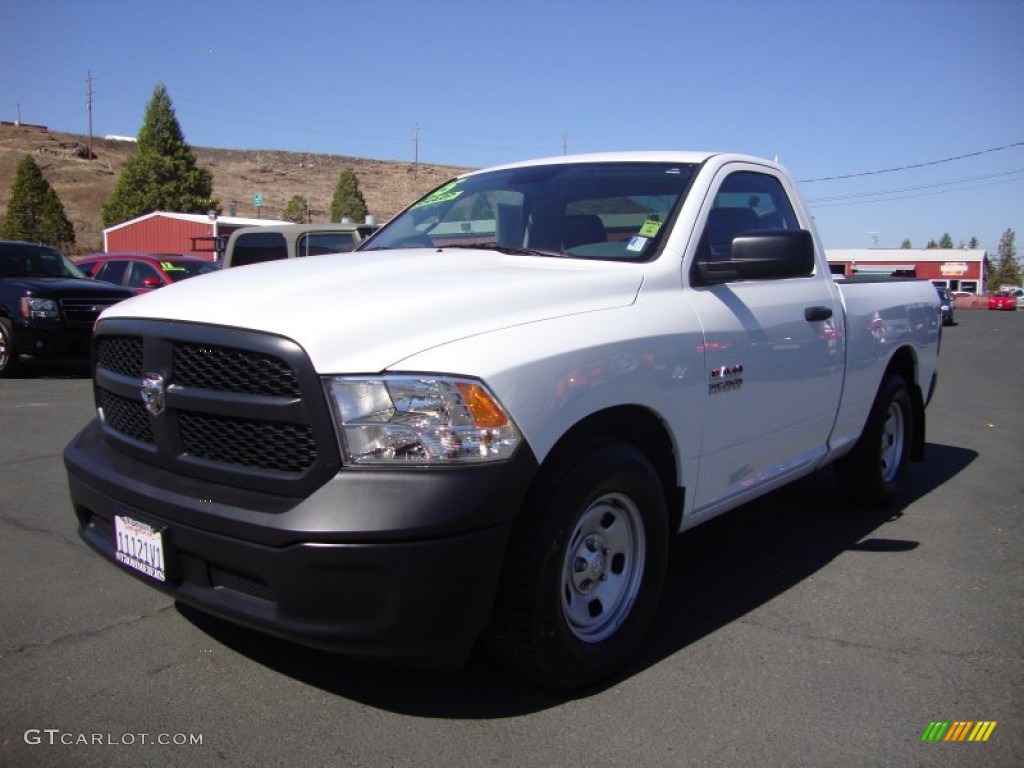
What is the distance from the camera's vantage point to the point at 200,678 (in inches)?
120

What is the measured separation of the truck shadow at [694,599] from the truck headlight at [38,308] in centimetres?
903

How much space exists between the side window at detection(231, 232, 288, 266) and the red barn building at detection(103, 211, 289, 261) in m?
27.0

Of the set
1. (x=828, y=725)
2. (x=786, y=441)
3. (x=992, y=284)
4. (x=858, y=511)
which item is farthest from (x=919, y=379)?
(x=992, y=284)

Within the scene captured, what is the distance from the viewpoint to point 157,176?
5184 centimetres

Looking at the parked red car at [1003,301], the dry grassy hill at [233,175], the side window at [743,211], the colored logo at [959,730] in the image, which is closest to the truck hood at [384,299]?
the side window at [743,211]

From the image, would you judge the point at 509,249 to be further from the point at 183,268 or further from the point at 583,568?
the point at 183,268

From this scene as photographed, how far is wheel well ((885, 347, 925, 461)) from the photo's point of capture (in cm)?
541

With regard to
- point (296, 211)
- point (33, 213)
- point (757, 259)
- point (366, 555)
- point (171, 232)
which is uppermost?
point (296, 211)

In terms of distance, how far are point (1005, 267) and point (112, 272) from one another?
119 metres

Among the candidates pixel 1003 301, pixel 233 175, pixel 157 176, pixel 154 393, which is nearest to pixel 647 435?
pixel 154 393

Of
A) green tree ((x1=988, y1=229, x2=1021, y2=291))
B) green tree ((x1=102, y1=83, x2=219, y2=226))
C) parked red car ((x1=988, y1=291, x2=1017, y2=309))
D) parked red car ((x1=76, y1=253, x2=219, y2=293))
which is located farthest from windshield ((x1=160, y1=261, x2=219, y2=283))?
green tree ((x1=988, y1=229, x2=1021, y2=291))

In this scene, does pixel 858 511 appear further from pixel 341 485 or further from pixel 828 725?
pixel 341 485

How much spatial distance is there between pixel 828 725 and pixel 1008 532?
2908 millimetres

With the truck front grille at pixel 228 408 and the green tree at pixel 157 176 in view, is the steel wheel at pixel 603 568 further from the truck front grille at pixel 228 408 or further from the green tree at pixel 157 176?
the green tree at pixel 157 176
